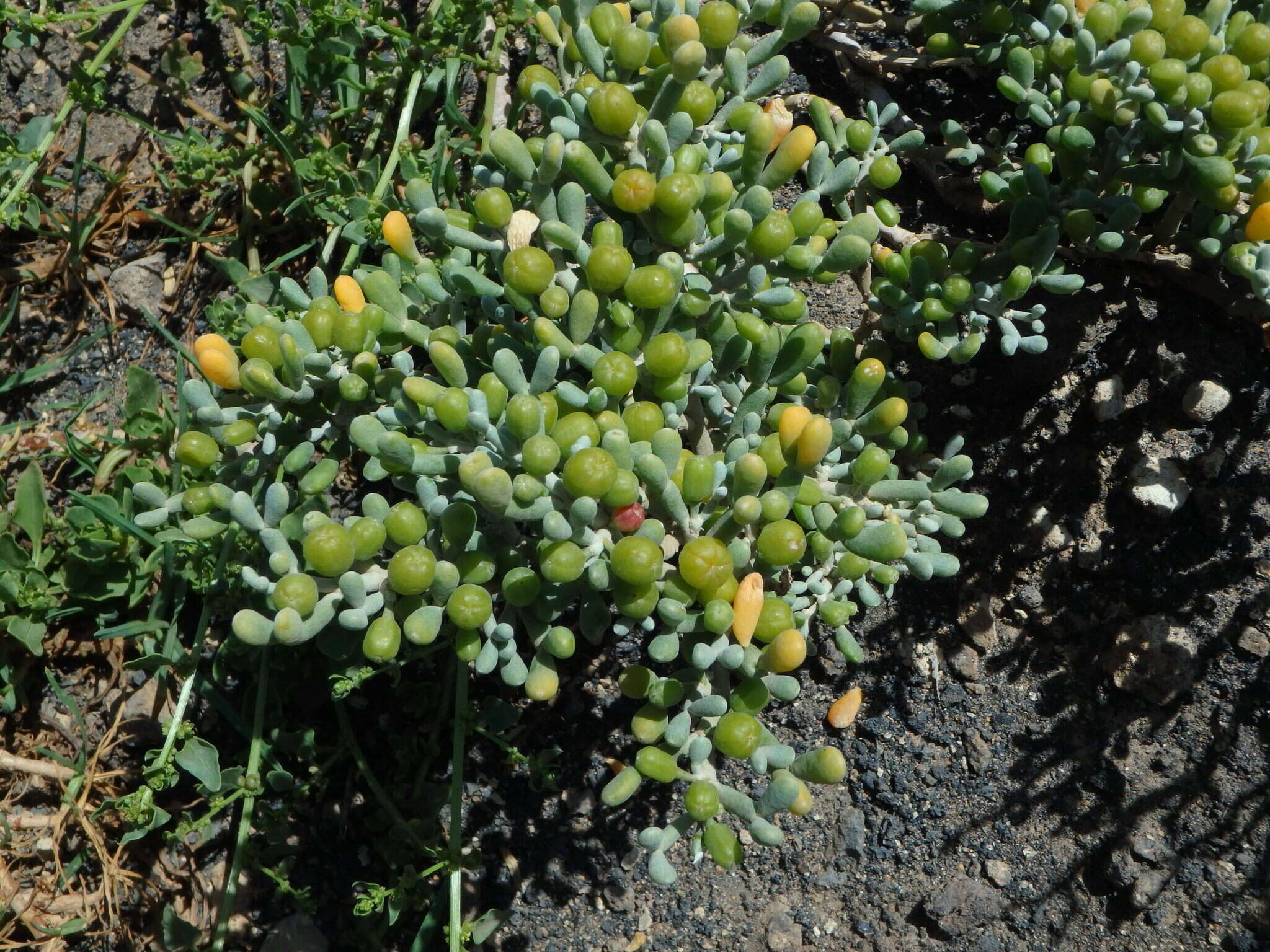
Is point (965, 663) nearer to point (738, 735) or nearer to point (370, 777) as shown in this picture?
point (738, 735)

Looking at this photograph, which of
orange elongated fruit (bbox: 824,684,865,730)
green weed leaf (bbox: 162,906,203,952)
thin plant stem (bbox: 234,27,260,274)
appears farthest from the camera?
thin plant stem (bbox: 234,27,260,274)

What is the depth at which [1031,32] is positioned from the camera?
1858mm

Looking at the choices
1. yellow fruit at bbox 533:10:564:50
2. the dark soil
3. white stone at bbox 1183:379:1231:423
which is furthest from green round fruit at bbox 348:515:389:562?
white stone at bbox 1183:379:1231:423

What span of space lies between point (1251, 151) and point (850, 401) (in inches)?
29.9

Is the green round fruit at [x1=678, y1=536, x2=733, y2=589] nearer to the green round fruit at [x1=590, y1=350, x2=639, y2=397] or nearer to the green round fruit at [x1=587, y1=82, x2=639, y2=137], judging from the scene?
the green round fruit at [x1=590, y1=350, x2=639, y2=397]

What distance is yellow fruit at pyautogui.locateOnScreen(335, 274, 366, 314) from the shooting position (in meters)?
1.80

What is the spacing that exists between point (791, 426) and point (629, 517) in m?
0.30

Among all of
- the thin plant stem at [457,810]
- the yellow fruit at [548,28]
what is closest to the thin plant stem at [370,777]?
the thin plant stem at [457,810]

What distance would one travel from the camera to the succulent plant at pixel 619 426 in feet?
5.07

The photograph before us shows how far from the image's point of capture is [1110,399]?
2.16 meters

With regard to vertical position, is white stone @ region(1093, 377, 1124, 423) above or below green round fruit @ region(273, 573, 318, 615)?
above

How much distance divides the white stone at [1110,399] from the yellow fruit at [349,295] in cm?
153

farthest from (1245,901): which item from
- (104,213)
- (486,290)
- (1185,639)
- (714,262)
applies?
(104,213)

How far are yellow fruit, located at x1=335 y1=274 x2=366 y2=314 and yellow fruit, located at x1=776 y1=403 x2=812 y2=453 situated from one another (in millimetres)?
770
